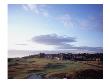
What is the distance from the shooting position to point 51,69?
304 cm

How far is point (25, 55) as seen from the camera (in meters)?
3.04

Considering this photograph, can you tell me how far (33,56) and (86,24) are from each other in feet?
2.32

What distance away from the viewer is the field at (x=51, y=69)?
3023mm

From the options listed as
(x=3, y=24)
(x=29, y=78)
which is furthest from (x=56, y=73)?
(x=3, y=24)

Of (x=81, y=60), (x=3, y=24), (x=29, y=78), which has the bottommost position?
(x=29, y=78)

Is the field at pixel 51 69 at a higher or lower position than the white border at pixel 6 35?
lower

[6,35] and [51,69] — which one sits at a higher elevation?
[6,35]

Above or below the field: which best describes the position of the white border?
above

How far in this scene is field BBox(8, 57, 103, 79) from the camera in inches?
119

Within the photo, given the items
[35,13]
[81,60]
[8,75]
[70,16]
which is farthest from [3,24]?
[81,60]

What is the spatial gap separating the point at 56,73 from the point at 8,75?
1.78 feet

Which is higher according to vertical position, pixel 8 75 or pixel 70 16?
pixel 70 16

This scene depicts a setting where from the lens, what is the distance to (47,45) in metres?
3.07
